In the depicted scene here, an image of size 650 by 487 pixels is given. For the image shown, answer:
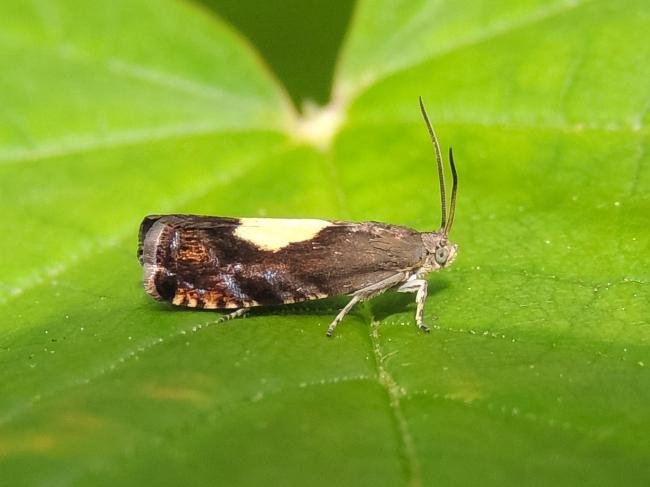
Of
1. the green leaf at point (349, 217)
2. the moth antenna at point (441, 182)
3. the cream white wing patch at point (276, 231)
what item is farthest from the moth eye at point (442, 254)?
the cream white wing patch at point (276, 231)

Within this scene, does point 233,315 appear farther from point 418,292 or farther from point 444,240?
point 444,240

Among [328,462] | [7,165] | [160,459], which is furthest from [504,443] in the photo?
[7,165]

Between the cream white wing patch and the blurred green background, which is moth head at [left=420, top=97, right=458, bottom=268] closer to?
the cream white wing patch

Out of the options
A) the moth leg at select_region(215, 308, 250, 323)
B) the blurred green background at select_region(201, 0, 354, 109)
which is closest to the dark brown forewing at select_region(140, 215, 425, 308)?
the moth leg at select_region(215, 308, 250, 323)

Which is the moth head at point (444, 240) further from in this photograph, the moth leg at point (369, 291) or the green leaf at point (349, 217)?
the moth leg at point (369, 291)

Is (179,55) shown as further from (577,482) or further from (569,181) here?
(577,482)

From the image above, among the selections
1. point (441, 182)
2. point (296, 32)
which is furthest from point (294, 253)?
point (296, 32)
